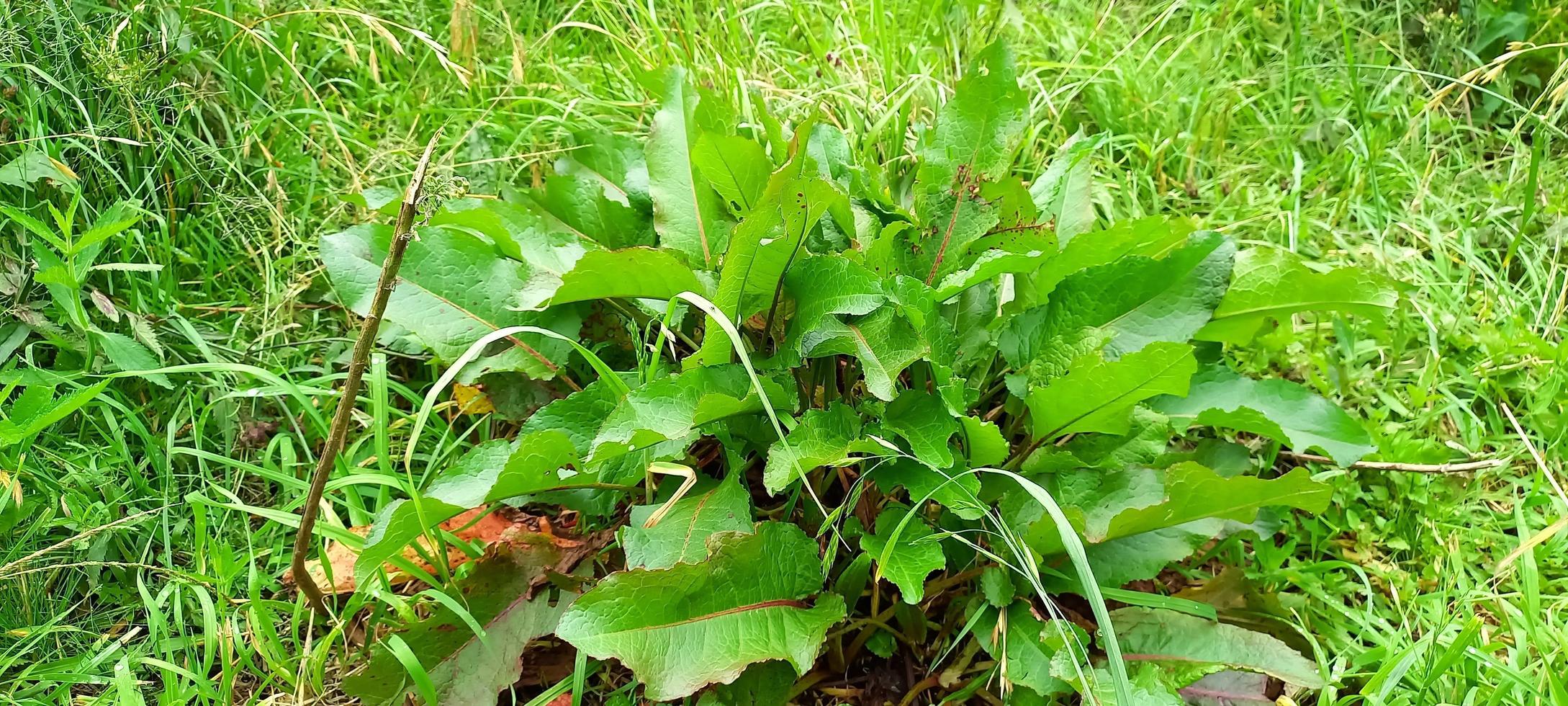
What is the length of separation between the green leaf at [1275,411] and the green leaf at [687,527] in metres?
0.74

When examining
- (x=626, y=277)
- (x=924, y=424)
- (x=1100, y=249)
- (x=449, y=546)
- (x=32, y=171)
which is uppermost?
(x=32, y=171)

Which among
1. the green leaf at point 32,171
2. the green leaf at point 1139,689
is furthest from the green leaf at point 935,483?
the green leaf at point 32,171

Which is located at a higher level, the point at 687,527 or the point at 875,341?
the point at 875,341

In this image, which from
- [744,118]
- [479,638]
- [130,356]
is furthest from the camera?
[744,118]

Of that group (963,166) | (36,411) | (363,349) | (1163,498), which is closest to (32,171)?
(36,411)

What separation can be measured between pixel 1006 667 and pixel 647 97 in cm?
162

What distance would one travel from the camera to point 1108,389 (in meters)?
1.37

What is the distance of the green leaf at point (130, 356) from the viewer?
181 centimetres

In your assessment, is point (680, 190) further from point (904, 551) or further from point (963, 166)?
point (904, 551)

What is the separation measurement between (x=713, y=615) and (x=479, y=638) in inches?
14.5

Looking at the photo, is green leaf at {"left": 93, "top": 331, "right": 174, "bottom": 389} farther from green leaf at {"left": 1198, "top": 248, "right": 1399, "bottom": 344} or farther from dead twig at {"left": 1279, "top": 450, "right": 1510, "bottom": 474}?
dead twig at {"left": 1279, "top": 450, "right": 1510, "bottom": 474}

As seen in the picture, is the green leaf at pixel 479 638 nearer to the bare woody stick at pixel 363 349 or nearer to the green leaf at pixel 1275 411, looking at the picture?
the bare woody stick at pixel 363 349

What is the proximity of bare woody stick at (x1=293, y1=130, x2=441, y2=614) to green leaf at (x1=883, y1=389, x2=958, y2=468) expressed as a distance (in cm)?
70

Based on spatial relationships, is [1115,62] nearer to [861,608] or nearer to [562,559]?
[861,608]
